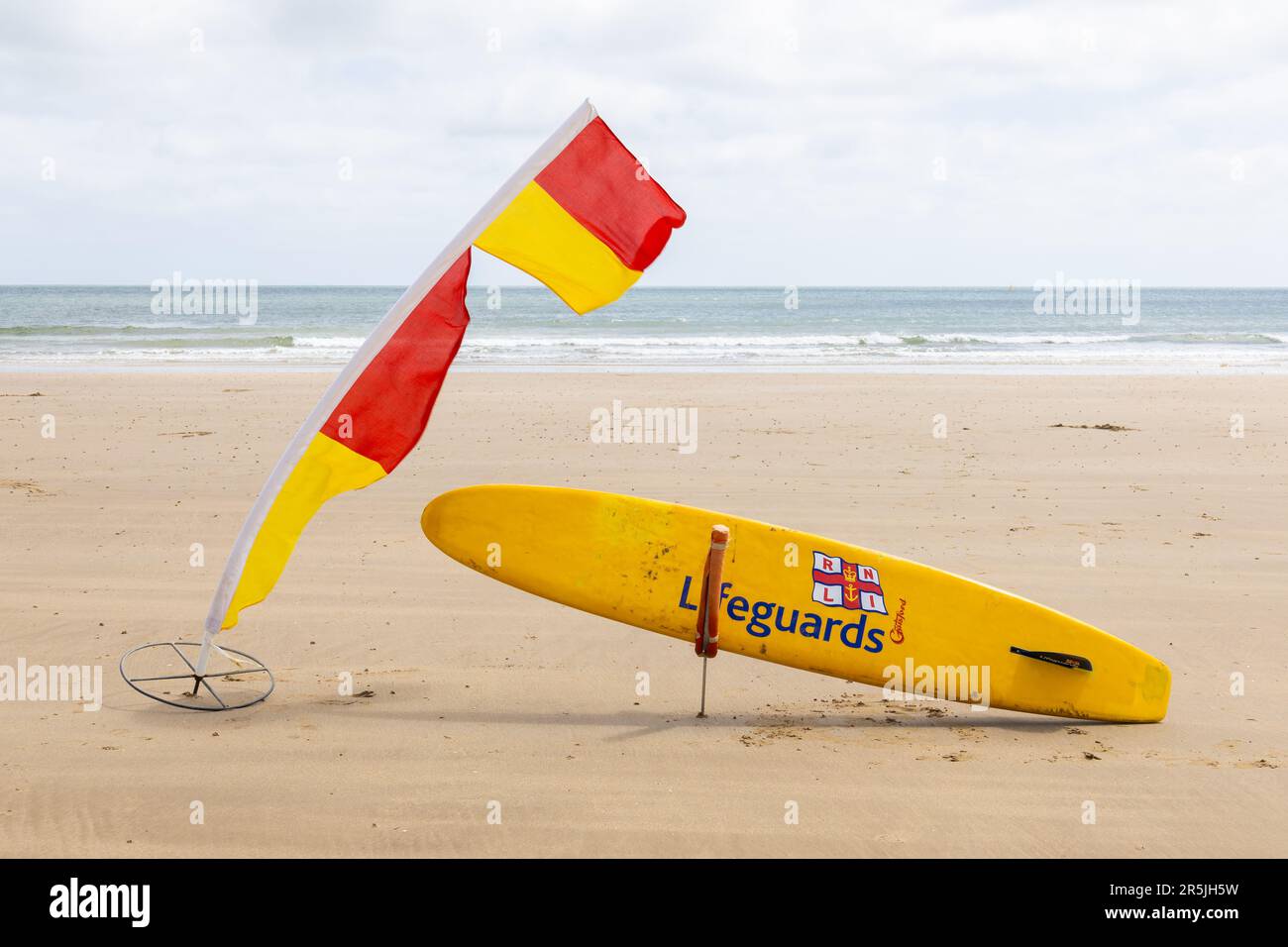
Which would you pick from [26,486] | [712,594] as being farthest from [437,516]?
[26,486]

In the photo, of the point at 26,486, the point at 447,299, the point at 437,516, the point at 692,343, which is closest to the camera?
the point at 447,299

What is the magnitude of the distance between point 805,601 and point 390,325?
84.8 inches

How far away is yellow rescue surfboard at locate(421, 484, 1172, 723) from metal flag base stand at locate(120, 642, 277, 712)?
1027 millimetres

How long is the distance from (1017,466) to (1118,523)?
221cm

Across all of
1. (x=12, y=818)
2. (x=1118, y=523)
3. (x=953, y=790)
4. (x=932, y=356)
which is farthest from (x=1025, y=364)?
(x=12, y=818)

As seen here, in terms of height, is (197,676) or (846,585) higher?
(846,585)

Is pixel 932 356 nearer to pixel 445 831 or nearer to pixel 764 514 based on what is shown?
pixel 764 514

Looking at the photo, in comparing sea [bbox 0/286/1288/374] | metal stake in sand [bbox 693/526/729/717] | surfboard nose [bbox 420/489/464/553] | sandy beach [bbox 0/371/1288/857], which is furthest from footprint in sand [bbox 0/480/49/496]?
sea [bbox 0/286/1288/374]

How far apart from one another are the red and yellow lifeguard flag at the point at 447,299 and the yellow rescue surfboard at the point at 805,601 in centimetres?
91

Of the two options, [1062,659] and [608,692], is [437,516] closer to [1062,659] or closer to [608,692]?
[608,692]

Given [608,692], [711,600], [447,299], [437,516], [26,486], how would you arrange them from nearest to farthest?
1. [447,299]
2. [711,600]
3. [608,692]
4. [437,516]
5. [26,486]

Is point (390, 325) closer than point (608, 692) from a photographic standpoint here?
Yes

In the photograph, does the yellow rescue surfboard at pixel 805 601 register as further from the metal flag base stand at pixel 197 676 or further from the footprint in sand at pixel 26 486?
the footprint in sand at pixel 26 486

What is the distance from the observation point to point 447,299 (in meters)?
4.35
